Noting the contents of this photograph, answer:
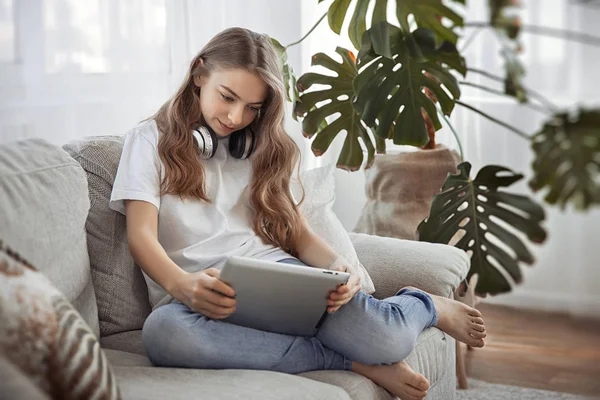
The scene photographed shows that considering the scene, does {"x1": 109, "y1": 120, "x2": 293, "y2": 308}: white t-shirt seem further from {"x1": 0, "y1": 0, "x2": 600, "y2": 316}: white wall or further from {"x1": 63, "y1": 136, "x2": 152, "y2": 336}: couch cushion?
{"x1": 0, "y1": 0, "x2": 600, "y2": 316}: white wall

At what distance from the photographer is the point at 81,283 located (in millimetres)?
1629

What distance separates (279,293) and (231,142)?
22.2 inches

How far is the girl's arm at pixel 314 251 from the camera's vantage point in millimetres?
1927

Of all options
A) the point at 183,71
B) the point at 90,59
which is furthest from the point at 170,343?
the point at 183,71

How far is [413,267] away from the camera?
6.53 feet

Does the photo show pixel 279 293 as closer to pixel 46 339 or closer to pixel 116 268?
pixel 116 268

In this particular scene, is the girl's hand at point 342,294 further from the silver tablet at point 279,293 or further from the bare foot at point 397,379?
the bare foot at point 397,379

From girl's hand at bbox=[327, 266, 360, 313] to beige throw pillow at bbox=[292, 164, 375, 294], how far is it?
25 cm

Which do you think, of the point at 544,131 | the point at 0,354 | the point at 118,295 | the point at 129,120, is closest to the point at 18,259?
the point at 0,354

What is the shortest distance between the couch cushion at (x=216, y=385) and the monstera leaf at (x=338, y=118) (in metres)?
0.68

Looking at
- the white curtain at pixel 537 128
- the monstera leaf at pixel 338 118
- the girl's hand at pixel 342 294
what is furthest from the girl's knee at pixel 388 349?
the white curtain at pixel 537 128

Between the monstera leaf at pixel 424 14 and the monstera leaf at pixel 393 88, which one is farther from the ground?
the monstera leaf at pixel 424 14

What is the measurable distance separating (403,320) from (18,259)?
87 centimetres

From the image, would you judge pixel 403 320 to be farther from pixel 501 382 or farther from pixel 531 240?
pixel 501 382
